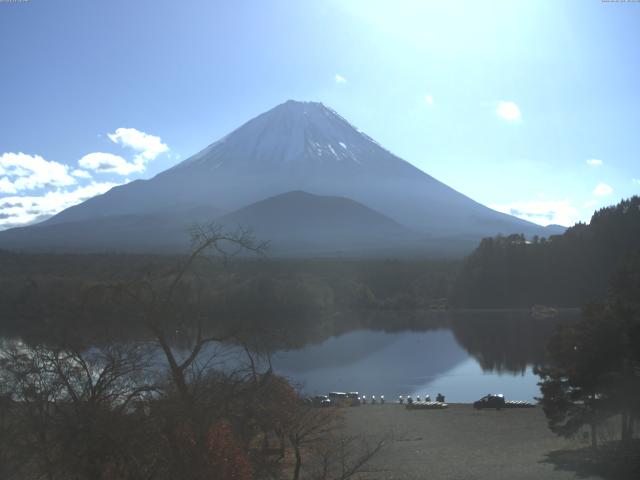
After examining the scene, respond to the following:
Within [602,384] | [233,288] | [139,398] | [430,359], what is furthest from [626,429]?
[430,359]

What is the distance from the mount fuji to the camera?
71.2 metres

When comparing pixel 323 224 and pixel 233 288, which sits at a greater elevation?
pixel 323 224

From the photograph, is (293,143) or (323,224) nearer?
(323,224)

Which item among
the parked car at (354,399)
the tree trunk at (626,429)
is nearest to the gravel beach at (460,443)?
the parked car at (354,399)

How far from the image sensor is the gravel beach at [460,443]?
287 inches

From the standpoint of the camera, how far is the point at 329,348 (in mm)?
23797

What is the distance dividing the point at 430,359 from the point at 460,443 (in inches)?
469

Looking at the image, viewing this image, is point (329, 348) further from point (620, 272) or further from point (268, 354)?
point (268, 354)

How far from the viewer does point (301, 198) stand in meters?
79.5

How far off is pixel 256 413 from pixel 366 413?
10.4 meters

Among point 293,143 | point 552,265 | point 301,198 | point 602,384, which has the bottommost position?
point 602,384

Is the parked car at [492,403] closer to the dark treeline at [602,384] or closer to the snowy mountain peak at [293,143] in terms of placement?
the dark treeline at [602,384]

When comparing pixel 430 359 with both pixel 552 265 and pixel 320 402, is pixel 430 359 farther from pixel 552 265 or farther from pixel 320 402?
pixel 552 265

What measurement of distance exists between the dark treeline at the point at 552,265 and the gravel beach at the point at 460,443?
26.1 m
